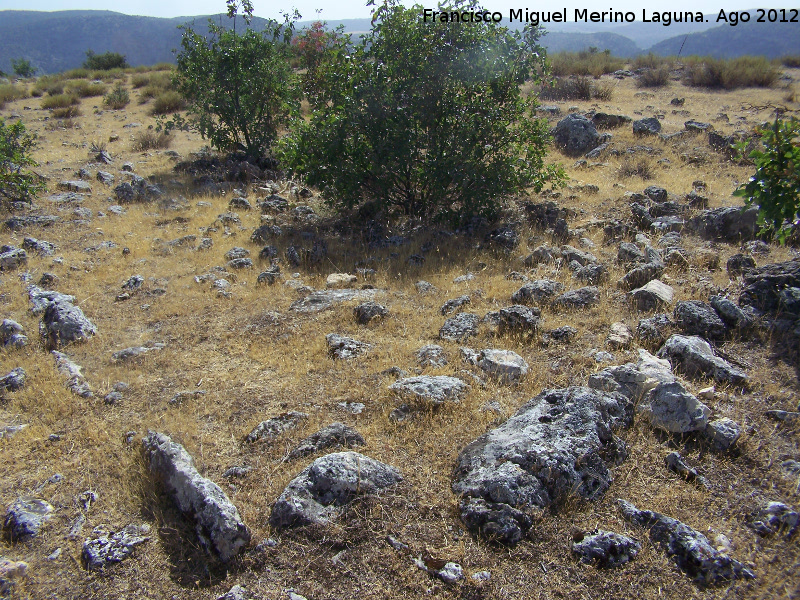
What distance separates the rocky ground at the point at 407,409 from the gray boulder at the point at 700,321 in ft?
0.08

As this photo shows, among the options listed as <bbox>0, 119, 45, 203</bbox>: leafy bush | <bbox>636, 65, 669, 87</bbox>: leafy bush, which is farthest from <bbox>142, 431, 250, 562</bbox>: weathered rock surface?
<bbox>636, 65, 669, 87</bbox>: leafy bush

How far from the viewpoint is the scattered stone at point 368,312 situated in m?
5.50

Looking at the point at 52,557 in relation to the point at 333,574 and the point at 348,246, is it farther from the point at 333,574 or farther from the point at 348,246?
the point at 348,246

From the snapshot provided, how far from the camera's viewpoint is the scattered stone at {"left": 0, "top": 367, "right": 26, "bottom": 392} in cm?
452

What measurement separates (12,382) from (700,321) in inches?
242

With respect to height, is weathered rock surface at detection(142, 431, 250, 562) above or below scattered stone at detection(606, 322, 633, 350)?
below

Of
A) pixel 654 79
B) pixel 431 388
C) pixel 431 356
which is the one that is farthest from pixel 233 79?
pixel 654 79

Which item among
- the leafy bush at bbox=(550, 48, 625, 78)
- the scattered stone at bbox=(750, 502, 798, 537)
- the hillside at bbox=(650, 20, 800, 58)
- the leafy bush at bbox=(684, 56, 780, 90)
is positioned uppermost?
the hillside at bbox=(650, 20, 800, 58)

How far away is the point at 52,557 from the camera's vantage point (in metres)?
2.93

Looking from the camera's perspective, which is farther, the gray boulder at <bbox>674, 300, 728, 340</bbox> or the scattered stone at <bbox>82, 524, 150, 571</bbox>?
the gray boulder at <bbox>674, 300, 728, 340</bbox>

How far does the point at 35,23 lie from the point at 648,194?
170 metres

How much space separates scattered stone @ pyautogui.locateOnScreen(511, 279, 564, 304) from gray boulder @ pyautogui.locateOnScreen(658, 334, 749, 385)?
4.55 feet

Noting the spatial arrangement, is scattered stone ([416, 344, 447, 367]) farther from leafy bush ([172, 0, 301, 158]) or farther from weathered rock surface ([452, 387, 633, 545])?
leafy bush ([172, 0, 301, 158])

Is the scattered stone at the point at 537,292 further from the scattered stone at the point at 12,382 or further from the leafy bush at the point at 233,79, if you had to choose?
the leafy bush at the point at 233,79
